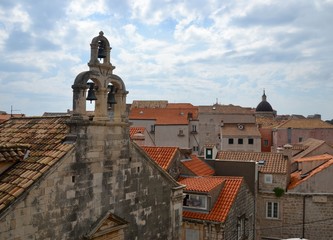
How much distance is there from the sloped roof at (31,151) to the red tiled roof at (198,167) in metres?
13.7

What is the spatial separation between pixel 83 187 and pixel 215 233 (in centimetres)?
1195

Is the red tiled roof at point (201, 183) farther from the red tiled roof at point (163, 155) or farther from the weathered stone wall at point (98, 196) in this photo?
the weathered stone wall at point (98, 196)

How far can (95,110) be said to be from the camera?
35.2 feet

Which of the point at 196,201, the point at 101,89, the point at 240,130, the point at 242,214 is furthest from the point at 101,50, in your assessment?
the point at 240,130

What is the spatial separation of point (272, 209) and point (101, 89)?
2117 cm

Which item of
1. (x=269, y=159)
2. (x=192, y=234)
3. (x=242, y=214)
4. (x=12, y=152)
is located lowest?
(x=192, y=234)

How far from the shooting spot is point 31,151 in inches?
392

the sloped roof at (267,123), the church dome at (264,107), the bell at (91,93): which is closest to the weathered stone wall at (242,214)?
the bell at (91,93)

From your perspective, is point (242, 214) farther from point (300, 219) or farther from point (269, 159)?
point (269, 159)

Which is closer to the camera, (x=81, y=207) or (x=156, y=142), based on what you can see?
(x=81, y=207)

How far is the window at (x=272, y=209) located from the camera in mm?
27344

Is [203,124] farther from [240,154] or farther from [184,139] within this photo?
[240,154]

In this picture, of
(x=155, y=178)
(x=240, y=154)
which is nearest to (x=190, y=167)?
(x=240, y=154)

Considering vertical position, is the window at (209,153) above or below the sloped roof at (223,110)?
below
